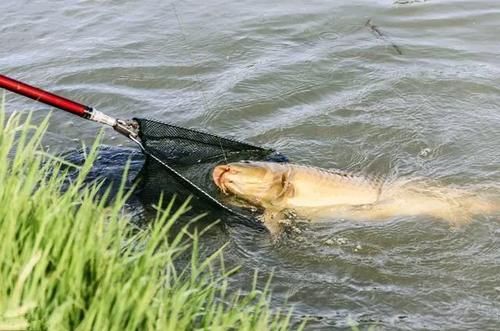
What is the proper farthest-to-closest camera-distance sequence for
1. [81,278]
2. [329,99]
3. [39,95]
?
1. [329,99]
2. [39,95]
3. [81,278]

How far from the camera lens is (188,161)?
5.67 meters

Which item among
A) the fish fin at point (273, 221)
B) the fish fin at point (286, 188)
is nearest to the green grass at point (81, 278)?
the fish fin at point (273, 221)

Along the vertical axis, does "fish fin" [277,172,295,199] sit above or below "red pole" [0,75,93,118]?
below

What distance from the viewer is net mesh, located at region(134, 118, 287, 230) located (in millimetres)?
5105

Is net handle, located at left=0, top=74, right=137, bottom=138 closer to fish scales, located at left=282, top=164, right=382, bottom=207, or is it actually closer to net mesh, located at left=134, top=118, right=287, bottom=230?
net mesh, located at left=134, top=118, right=287, bottom=230

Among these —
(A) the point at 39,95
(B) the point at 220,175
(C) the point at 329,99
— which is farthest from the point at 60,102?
(C) the point at 329,99

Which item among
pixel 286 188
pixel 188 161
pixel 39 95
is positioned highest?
pixel 39 95

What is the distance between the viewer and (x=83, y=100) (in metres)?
8.03

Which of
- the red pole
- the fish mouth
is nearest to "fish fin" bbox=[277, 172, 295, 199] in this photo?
the fish mouth

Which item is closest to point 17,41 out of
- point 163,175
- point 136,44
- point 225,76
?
point 136,44

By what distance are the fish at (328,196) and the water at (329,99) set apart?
133 millimetres

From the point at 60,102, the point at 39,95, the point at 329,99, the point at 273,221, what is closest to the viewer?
the point at 39,95

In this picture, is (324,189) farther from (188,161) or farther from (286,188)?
(188,161)

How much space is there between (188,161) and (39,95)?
55.5 inches
